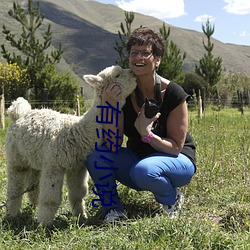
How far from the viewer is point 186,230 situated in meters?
2.85

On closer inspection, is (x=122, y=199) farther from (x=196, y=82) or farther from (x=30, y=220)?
(x=196, y=82)

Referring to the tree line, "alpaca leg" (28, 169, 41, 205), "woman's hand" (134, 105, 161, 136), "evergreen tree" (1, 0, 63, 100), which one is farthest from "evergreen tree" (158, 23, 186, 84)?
"woman's hand" (134, 105, 161, 136)

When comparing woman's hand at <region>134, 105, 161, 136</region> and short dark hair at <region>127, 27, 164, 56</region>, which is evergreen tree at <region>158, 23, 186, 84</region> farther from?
woman's hand at <region>134, 105, 161, 136</region>

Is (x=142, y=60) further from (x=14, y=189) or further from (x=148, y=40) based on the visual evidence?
(x=14, y=189)

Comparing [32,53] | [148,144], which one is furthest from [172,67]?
[148,144]

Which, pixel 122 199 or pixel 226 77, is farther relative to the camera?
pixel 226 77

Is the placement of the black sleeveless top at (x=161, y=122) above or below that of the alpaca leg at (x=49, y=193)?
above

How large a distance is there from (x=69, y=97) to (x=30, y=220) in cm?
1951

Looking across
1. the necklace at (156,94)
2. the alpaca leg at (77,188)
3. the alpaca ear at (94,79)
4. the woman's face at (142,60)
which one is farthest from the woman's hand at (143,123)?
the alpaca leg at (77,188)

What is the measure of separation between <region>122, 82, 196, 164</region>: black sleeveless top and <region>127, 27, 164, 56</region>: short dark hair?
1.03 ft

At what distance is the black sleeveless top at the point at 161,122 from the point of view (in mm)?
3559

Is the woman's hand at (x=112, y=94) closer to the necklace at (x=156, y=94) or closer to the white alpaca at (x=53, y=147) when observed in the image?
the white alpaca at (x=53, y=147)

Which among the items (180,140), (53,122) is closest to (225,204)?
(180,140)

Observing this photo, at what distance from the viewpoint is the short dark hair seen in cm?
345
